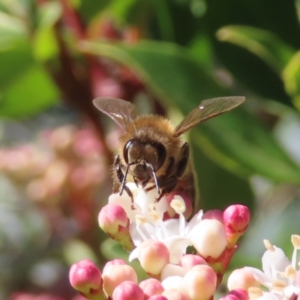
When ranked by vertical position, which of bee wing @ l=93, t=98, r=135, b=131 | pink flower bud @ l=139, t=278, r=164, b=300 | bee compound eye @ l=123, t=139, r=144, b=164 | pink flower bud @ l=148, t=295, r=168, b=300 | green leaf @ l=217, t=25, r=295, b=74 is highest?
green leaf @ l=217, t=25, r=295, b=74

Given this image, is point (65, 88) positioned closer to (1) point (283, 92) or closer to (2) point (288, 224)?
(1) point (283, 92)

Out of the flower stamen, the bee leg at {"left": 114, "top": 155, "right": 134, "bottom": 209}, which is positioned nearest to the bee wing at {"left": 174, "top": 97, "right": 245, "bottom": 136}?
the bee leg at {"left": 114, "top": 155, "right": 134, "bottom": 209}

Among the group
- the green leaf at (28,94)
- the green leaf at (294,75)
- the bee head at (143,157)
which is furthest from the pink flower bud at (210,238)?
Result: the green leaf at (28,94)

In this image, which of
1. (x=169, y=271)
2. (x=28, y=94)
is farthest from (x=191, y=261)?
(x=28, y=94)

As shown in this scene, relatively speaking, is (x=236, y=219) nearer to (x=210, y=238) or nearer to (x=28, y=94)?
(x=210, y=238)

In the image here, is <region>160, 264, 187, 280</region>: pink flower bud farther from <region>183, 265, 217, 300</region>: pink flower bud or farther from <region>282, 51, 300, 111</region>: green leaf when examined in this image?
<region>282, 51, 300, 111</region>: green leaf

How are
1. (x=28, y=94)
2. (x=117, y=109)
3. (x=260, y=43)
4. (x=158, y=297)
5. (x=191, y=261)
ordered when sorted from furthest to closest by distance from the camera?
(x=28, y=94) → (x=260, y=43) → (x=117, y=109) → (x=191, y=261) → (x=158, y=297)
